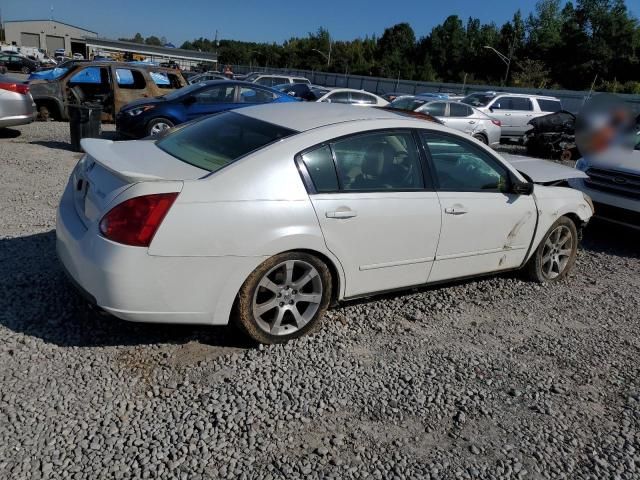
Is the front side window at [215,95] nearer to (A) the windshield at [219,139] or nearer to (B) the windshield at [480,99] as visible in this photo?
(A) the windshield at [219,139]

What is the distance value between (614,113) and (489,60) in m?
67.6

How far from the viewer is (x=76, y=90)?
13305 millimetres

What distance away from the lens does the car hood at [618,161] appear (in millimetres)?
6508

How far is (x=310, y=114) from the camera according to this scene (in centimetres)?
396

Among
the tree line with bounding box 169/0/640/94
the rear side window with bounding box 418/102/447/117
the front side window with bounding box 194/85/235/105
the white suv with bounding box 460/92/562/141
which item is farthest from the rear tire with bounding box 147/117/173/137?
the tree line with bounding box 169/0/640/94

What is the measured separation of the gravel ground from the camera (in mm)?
2533

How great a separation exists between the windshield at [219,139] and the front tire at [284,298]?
2.38ft

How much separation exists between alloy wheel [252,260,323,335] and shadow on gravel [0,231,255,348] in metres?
0.23

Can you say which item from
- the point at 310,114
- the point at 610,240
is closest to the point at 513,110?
the point at 610,240

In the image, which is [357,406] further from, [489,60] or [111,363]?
[489,60]

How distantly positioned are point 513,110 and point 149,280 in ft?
58.0

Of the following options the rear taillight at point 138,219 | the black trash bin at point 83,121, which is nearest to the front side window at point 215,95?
the black trash bin at point 83,121

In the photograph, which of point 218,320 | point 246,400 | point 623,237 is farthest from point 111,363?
point 623,237

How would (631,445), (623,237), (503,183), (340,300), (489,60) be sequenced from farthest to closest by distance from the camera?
(489,60), (623,237), (503,183), (340,300), (631,445)
